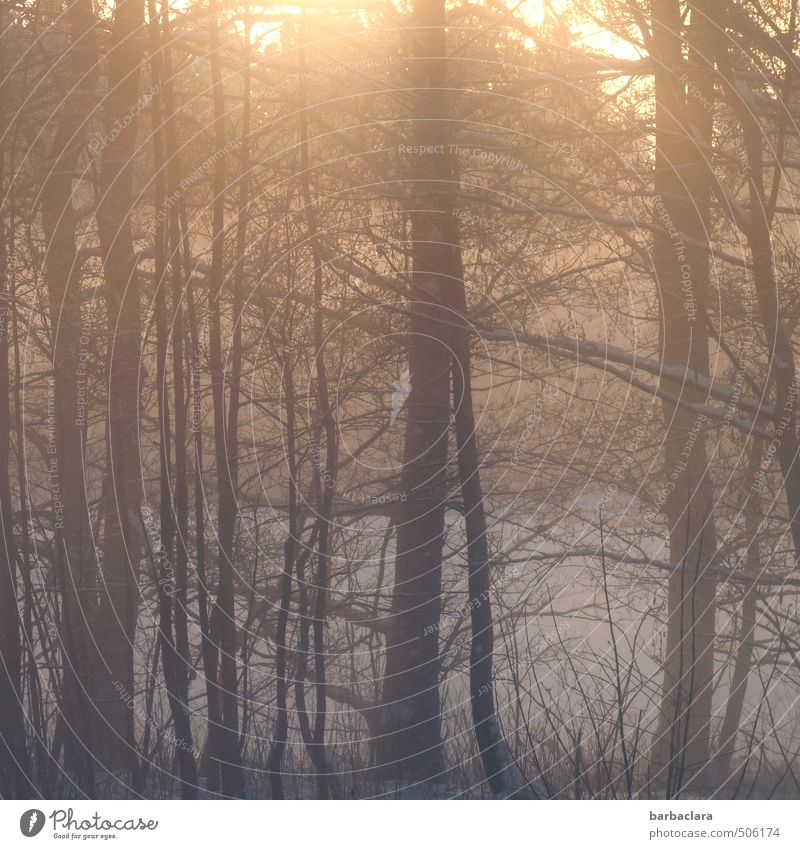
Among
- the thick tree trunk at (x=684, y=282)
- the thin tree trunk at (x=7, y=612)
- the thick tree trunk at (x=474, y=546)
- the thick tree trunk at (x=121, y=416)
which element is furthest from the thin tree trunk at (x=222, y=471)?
the thick tree trunk at (x=684, y=282)

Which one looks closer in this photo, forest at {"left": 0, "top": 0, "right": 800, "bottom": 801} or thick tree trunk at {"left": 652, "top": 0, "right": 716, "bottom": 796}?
forest at {"left": 0, "top": 0, "right": 800, "bottom": 801}

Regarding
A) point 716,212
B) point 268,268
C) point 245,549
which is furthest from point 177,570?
point 716,212

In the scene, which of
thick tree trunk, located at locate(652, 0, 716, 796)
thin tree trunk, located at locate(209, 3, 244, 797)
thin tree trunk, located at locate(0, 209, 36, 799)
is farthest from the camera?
thick tree trunk, located at locate(652, 0, 716, 796)

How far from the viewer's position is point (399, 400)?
4.54 meters

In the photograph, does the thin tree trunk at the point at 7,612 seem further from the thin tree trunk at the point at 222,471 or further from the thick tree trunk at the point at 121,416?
the thin tree trunk at the point at 222,471

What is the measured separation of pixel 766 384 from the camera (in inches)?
186

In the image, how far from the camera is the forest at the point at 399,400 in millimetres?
4414

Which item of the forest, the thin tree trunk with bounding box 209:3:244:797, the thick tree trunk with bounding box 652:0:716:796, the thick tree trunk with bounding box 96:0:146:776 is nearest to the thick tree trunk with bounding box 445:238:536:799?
the forest

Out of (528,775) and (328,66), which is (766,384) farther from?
(328,66)

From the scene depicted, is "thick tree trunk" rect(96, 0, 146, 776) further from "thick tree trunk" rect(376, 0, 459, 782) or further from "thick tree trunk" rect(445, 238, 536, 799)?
"thick tree trunk" rect(445, 238, 536, 799)

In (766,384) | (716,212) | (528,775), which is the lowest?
(528,775)

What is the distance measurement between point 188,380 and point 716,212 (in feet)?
9.72

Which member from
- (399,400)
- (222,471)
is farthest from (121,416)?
(399,400)

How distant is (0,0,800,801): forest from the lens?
4.41m
